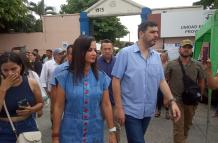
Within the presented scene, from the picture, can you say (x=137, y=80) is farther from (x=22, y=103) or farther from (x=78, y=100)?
(x=22, y=103)

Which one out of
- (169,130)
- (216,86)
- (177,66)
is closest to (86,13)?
(169,130)

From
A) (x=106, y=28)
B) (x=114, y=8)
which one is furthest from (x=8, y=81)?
(x=106, y=28)

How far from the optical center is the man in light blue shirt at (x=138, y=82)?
4.46m

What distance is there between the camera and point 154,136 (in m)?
7.88

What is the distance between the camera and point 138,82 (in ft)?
14.6

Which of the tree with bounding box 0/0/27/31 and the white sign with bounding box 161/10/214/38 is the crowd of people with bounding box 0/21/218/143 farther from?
Answer: the tree with bounding box 0/0/27/31

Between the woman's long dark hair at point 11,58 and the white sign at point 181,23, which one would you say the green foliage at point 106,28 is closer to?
the white sign at point 181,23

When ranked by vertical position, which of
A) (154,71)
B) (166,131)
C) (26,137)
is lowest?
(166,131)

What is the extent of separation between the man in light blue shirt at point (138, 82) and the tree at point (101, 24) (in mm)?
34801

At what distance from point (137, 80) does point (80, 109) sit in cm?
109

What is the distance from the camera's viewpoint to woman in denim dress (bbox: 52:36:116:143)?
354cm

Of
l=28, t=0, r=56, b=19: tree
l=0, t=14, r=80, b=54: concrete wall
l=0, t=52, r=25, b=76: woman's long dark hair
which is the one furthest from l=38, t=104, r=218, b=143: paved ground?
l=28, t=0, r=56, b=19: tree

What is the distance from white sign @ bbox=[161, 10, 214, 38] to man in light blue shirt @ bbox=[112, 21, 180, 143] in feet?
61.4

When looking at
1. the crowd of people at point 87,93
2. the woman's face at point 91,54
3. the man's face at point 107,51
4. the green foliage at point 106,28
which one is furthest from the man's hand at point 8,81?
the green foliage at point 106,28
